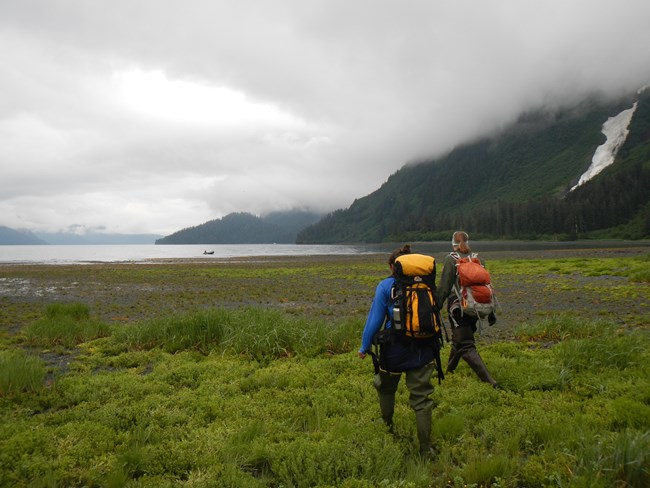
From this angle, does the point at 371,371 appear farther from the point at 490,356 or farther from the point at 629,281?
the point at 629,281

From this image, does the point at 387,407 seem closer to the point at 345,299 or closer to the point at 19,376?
the point at 19,376

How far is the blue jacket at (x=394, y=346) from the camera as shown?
4.99m

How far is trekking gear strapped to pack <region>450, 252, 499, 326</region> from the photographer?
6.70m

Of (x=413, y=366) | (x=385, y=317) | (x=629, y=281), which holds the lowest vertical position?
(x=629, y=281)

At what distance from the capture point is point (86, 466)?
4.82 meters

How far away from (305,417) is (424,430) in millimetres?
2086

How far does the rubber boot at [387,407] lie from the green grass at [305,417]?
0.58 feet

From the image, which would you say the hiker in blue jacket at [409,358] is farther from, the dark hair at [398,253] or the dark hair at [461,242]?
the dark hair at [461,242]

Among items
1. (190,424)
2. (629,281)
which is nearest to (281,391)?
(190,424)

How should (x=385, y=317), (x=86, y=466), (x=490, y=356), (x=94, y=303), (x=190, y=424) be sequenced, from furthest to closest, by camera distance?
(x=94, y=303)
(x=490, y=356)
(x=190, y=424)
(x=385, y=317)
(x=86, y=466)

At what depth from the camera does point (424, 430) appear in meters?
4.99

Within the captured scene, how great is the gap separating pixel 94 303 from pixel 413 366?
76.0ft

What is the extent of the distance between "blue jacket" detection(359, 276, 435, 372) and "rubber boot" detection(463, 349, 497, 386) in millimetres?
2764

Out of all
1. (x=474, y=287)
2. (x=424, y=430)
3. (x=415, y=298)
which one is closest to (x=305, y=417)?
(x=424, y=430)
